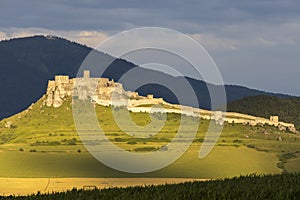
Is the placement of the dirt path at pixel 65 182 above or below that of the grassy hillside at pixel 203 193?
below

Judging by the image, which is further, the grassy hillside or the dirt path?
the dirt path

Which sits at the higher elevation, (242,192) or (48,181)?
(242,192)

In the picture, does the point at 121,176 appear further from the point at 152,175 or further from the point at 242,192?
the point at 242,192

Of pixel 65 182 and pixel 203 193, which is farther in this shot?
pixel 65 182

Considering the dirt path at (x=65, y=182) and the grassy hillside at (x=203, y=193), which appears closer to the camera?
the grassy hillside at (x=203, y=193)

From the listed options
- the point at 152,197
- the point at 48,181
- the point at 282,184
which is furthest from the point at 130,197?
the point at 48,181

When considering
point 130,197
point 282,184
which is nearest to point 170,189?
point 130,197

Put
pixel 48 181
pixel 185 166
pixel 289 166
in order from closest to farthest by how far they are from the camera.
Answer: pixel 48 181 → pixel 289 166 → pixel 185 166

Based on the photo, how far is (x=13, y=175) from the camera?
189 metres

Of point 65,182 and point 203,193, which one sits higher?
point 203,193

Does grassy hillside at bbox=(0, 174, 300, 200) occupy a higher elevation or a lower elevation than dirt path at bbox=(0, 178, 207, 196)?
higher

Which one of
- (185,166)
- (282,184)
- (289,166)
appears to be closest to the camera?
(282,184)

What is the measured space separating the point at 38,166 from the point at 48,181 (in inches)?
973

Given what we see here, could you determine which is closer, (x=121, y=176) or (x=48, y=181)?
(x=48, y=181)
